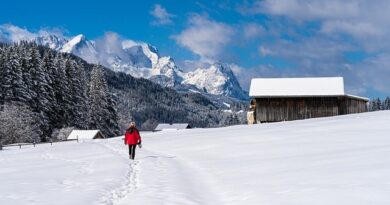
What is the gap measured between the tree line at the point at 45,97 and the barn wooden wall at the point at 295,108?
98.7 ft

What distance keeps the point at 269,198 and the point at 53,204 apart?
16.5 ft

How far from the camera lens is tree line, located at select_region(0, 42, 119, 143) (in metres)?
64.6

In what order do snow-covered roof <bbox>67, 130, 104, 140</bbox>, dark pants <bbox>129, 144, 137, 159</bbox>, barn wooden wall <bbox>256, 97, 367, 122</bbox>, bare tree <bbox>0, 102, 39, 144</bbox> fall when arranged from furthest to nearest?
snow-covered roof <bbox>67, 130, 104, 140</bbox>
bare tree <bbox>0, 102, 39, 144</bbox>
barn wooden wall <bbox>256, 97, 367, 122</bbox>
dark pants <bbox>129, 144, 137, 159</bbox>

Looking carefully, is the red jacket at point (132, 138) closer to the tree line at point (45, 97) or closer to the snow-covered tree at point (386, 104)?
the tree line at point (45, 97)

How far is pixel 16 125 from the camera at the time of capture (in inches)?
2475

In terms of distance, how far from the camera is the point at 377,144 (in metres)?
20.1

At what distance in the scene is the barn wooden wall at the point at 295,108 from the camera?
178 ft

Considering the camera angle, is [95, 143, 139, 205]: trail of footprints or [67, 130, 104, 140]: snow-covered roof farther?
[67, 130, 104, 140]: snow-covered roof

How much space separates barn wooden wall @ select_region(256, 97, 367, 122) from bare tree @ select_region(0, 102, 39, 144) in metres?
29.7

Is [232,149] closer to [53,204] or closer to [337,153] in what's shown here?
[337,153]

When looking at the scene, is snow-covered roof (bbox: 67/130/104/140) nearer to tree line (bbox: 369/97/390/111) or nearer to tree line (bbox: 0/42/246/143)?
tree line (bbox: 0/42/246/143)

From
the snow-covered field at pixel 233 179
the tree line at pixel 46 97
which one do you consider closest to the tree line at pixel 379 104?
the tree line at pixel 46 97

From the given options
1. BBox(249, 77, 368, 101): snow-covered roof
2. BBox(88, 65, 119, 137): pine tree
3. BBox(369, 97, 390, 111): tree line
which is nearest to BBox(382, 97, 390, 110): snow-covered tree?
BBox(369, 97, 390, 111): tree line

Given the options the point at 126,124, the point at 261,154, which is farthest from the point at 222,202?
the point at 126,124
